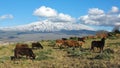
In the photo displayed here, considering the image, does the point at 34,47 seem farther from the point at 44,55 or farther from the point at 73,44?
the point at 44,55

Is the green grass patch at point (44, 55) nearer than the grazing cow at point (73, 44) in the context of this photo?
Yes

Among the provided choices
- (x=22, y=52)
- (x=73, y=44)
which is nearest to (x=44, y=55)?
(x=22, y=52)

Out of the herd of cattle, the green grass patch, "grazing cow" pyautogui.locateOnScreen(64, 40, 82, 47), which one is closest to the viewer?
the green grass patch

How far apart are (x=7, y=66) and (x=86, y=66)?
5.78m

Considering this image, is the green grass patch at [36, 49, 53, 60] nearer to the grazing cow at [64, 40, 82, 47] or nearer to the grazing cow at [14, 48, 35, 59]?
the grazing cow at [14, 48, 35, 59]

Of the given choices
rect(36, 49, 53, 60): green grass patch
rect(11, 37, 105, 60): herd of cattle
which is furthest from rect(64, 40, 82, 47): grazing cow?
rect(36, 49, 53, 60): green grass patch

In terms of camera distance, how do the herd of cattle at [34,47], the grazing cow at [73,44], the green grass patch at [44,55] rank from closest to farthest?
the green grass patch at [44,55] < the herd of cattle at [34,47] < the grazing cow at [73,44]

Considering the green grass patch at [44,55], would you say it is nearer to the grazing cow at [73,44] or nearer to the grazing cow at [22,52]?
the grazing cow at [22,52]

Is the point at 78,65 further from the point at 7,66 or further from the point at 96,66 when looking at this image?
the point at 7,66

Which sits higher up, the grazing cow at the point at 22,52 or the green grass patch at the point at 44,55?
the grazing cow at the point at 22,52

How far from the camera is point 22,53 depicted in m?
26.8

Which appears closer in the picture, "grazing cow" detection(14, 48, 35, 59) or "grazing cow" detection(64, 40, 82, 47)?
"grazing cow" detection(14, 48, 35, 59)

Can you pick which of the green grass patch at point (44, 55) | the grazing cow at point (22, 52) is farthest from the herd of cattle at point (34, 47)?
the green grass patch at point (44, 55)

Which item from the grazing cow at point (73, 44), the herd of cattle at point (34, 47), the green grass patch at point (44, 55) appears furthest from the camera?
the grazing cow at point (73, 44)
